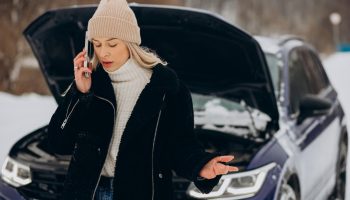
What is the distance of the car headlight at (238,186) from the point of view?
3375 mm

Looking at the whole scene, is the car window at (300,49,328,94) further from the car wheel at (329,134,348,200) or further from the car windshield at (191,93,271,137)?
the car windshield at (191,93,271,137)

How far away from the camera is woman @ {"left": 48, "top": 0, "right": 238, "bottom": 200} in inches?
94.3

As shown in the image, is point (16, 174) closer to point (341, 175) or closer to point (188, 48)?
point (188, 48)

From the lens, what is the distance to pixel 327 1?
68.4m

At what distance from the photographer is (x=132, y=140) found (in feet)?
7.83

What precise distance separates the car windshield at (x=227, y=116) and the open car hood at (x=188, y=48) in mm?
69

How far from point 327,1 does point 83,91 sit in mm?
69110

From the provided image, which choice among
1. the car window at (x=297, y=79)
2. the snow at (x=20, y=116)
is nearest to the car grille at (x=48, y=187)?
the car window at (x=297, y=79)

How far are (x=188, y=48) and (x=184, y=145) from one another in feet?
5.95

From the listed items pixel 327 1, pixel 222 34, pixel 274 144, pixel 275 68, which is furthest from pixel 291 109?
pixel 327 1

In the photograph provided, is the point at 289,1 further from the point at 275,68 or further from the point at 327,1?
the point at 275,68

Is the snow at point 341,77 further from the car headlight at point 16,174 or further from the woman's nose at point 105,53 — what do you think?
the woman's nose at point 105,53

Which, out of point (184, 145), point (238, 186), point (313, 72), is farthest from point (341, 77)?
point (184, 145)

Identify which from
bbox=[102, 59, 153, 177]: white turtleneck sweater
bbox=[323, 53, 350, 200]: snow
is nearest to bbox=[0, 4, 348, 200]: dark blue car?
bbox=[102, 59, 153, 177]: white turtleneck sweater
